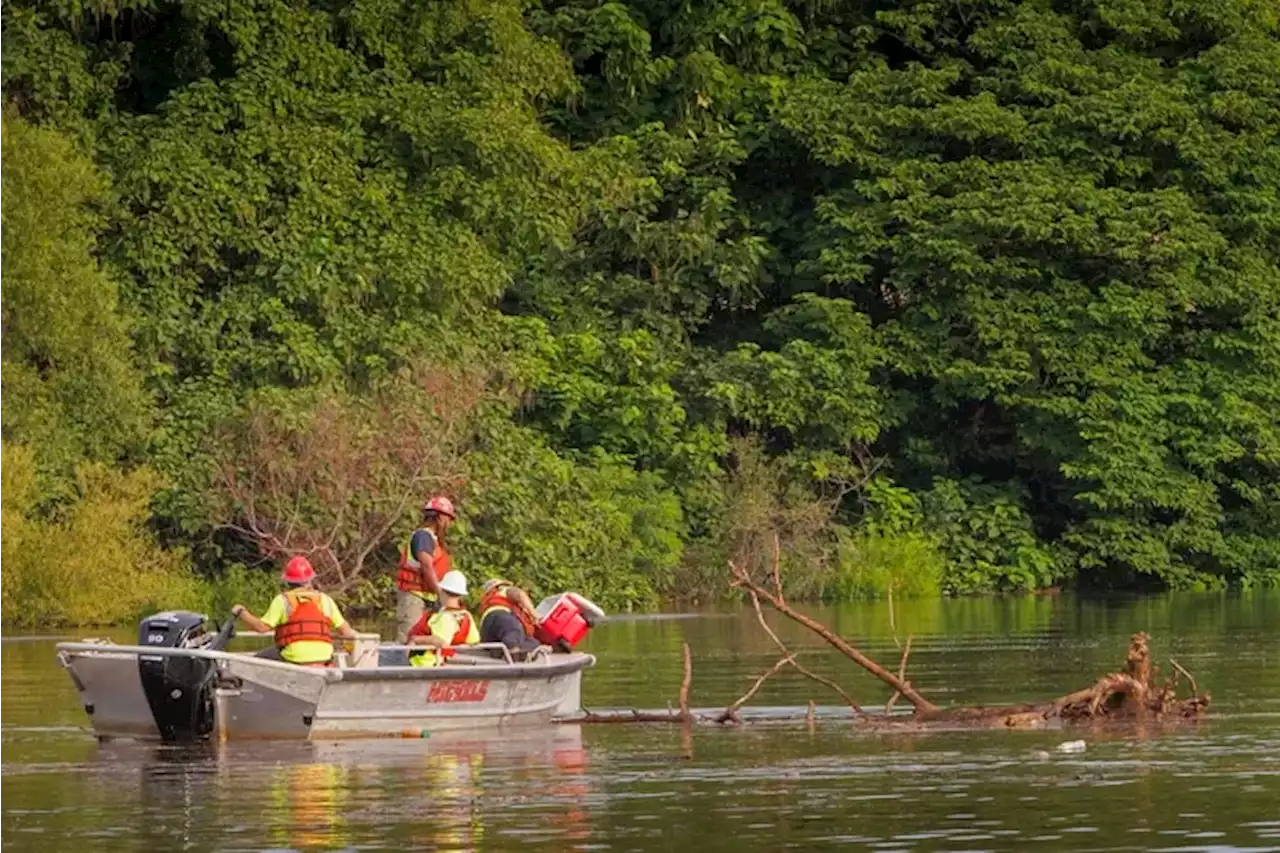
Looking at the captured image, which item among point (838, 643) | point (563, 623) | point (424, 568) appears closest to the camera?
point (838, 643)

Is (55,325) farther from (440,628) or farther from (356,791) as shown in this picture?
(356,791)

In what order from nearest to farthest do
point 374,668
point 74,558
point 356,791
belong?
point 356,791
point 374,668
point 74,558

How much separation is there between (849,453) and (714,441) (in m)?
3.20

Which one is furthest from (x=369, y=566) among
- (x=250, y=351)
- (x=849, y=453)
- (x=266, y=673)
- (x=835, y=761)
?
(x=835, y=761)

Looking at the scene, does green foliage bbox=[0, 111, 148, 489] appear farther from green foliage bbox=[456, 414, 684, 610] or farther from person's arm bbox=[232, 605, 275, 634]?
person's arm bbox=[232, 605, 275, 634]

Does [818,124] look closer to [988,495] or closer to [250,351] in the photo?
[988,495]

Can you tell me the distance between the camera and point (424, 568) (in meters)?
26.2

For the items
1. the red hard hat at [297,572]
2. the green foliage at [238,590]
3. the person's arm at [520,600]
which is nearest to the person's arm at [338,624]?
the red hard hat at [297,572]

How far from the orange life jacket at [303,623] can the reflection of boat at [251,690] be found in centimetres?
36

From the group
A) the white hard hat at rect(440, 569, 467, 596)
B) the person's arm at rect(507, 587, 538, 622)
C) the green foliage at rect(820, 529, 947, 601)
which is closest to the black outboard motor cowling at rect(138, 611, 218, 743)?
the white hard hat at rect(440, 569, 467, 596)

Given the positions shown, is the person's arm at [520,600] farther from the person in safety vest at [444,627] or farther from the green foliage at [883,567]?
the green foliage at [883,567]

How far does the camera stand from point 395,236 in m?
46.8

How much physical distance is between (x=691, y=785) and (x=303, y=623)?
200 inches

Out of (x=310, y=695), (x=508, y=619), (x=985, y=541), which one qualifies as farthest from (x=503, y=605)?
(x=985, y=541)
